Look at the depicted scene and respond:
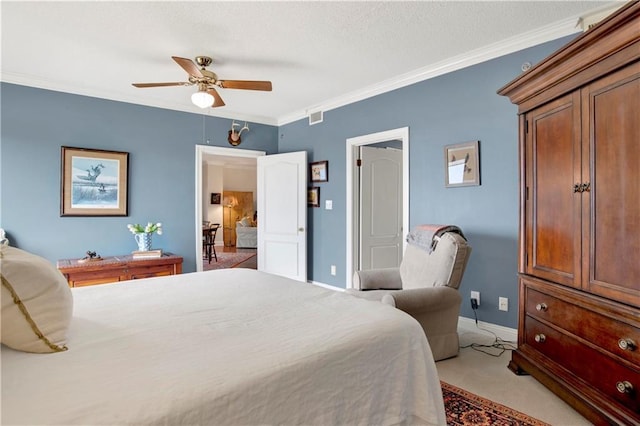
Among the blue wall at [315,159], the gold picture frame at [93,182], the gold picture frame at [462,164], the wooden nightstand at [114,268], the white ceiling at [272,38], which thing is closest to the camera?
the white ceiling at [272,38]

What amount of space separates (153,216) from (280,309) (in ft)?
11.6

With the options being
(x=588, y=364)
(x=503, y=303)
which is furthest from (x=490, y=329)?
(x=588, y=364)

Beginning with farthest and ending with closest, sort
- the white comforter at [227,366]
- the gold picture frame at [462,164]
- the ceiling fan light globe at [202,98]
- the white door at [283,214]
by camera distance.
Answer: the white door at [283,214], the gold picture frame at [462,164], the ceiling fan light globe at [202,98], the white comforter at [227,366]

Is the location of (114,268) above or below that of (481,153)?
below

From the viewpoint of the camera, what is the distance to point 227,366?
0.97 metres

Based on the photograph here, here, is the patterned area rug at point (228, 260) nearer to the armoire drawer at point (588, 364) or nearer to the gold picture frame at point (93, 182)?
the gold picture frame at point (93, 182)

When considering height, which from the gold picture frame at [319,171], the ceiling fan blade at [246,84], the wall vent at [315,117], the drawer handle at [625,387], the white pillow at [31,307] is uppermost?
the wall vent at [315,117]

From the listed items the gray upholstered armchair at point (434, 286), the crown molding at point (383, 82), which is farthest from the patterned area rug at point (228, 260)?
the gray upholstered armchair at point (434, 286)

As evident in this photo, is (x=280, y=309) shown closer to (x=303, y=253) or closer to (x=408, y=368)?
(x=408, y=368)

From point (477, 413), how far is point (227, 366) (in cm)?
163

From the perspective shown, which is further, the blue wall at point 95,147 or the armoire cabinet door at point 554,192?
the blue wall at point 95,147

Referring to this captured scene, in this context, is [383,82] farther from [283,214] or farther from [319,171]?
[283,214]

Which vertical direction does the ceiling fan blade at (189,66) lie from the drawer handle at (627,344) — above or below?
above

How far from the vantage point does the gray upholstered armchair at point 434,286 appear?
244 centimetres
